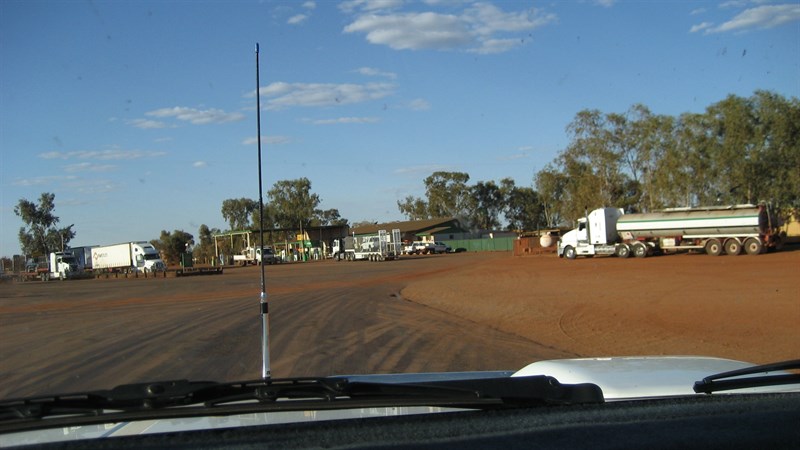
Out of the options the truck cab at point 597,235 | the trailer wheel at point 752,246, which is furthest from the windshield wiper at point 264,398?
the truck cab at point 597,235

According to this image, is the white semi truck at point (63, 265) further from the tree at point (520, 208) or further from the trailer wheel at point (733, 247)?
the tree at point (520, 208)

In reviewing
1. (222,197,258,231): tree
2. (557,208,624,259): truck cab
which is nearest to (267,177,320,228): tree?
(222,197,258,231): tree

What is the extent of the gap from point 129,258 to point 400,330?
64.3 metres

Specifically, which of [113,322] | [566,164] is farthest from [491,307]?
[566,164]

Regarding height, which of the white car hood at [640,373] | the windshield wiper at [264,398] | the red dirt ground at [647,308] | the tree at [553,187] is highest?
the tree at [553,187]

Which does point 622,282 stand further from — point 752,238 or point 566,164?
point 566,164

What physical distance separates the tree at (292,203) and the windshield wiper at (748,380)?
130502 millimetres

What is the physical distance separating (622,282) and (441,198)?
11791 cm

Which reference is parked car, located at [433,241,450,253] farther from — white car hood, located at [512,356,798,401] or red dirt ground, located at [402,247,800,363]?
white car hood, located at [512,356,798,401]

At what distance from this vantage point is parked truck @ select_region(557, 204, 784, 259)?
41.7m

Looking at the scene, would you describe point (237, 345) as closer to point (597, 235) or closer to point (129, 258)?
point (597, 235)

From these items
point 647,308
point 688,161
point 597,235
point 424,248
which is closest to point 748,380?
point 647,308

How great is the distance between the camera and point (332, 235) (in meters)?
117

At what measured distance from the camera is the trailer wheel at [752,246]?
4116 centimetres
